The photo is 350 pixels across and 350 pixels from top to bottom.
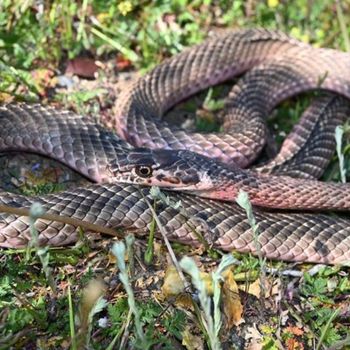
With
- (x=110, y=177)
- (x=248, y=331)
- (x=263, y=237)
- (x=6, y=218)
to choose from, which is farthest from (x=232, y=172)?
(x=6, y=218)

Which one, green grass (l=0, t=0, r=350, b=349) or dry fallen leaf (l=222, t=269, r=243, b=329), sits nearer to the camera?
green grass (l=0, t=0, r=350, b=349)

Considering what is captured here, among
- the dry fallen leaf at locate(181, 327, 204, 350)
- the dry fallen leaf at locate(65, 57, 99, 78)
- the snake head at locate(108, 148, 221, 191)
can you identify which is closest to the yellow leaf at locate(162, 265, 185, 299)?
the dry fallen leaf at locate(181, 327, 204, 350)

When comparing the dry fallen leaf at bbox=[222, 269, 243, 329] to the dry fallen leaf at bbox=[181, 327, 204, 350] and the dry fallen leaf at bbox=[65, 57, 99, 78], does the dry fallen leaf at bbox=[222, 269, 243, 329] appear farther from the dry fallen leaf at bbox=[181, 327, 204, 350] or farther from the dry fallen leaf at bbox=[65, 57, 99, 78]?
the dry fallen leaf at bbox=[65, 57, 99, 78]

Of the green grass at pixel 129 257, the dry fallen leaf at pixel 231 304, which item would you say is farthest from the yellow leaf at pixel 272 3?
the dry fallen leaf at pixel 231 304

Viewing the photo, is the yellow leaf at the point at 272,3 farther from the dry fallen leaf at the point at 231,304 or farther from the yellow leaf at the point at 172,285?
the yellow leaf at the point at 172,285

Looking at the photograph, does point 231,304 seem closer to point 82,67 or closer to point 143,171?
point 143,171

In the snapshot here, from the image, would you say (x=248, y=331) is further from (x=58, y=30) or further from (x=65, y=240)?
(x=58, y=30)
